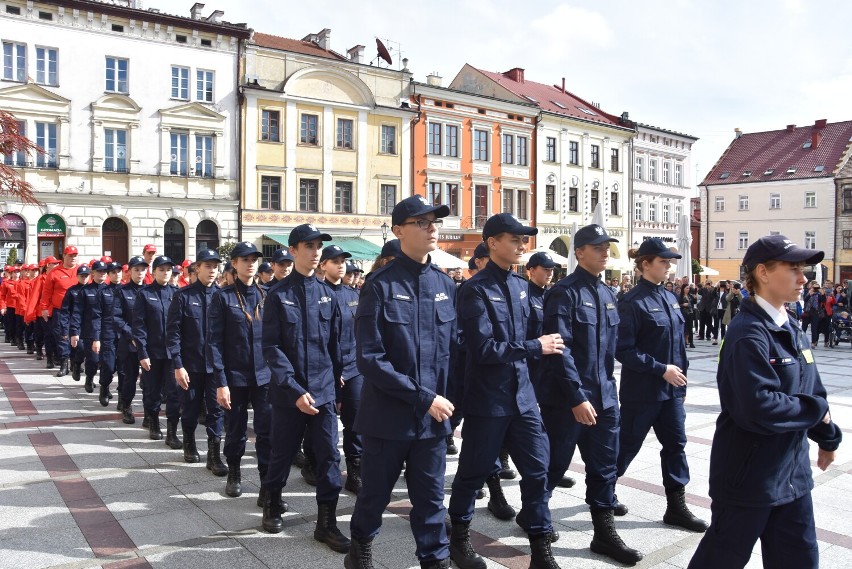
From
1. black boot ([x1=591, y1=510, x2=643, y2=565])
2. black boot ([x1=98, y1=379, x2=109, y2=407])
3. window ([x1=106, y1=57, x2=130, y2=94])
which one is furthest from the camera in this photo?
window ([x1=106, y1=57, x2=130, y2=94])

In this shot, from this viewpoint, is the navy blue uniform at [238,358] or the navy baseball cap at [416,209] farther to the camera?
the navy blue uniform at [238,358]

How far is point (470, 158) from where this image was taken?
3800cm

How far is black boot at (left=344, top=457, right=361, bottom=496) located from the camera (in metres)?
6.12

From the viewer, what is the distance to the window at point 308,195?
32.6 m

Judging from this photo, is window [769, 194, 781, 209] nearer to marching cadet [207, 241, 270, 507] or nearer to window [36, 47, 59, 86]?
window [36, 47, 59, 86]

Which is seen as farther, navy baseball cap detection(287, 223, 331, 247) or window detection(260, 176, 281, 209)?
window detection(260, 176, 281, 209)

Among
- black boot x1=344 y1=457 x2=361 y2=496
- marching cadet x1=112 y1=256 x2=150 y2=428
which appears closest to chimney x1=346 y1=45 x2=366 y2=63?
marching cadet x1=112 y1=256 x2=150 y2=428

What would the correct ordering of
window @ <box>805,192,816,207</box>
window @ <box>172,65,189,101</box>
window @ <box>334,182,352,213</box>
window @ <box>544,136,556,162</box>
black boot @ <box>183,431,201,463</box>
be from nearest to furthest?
black boot @ <box>183,431,201,463</box>, window @ <box>172,65,189,101</box>, window @ <box>334,182,352,213</box>, window @ <box>544,136,556,162</box>, window @ <box>805,192,816,207</box>

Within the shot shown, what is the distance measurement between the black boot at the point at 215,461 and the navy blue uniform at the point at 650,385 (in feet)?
12.1

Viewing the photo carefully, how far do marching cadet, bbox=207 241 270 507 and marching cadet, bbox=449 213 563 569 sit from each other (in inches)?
81.5

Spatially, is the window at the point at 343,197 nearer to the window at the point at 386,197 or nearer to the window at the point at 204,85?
the window at the point at 386,197

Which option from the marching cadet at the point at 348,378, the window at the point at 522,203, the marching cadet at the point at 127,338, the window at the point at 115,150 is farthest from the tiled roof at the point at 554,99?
the marching cadet at the point at 348,378

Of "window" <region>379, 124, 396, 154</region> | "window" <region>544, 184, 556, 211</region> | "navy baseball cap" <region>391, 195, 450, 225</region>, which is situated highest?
"window" <region>379, 124, 396, 154</region>

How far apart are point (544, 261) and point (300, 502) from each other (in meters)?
3.15
